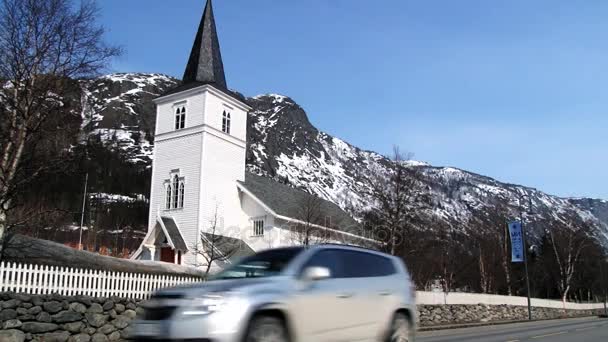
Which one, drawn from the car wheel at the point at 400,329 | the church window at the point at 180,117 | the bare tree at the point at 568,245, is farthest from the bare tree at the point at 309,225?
A: the bare tree at the point at 568,245

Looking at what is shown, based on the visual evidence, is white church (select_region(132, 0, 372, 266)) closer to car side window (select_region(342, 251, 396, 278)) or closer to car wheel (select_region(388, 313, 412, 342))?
car wheel (select_region(388, 313, 412, 342))

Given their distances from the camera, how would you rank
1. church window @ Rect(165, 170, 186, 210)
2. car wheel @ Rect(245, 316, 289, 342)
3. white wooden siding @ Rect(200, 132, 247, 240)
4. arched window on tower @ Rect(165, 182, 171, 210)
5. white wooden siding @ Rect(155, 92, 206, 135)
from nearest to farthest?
car wheel @ Rect(245, 316, 289, 342) → white wooden siding @ Rect(200, 132, 247, 240) → church window @ Rect(165, 170, 186, 210) → white wooden siding @ Rect(155, 92, 206, 135) → arched window on tower @ Rect(165, 182, 171, 210)

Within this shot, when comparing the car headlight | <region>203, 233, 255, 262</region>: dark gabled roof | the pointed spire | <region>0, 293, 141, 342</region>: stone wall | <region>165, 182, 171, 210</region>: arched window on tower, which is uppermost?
the pointed spire

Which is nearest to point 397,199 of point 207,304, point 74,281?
point 74,281

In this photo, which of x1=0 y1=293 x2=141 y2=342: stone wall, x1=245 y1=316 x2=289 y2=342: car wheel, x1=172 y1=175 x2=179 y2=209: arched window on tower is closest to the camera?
x1=245 y1=316 x2=289 y2=342: car wheel

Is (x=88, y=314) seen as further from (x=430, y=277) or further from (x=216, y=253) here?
(x=430, y=277)

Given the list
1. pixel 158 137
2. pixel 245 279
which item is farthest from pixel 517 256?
pixel 245 279

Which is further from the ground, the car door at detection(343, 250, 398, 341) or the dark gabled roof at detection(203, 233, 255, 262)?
the dark gabled roof at detection(203, 233, 255, 262)

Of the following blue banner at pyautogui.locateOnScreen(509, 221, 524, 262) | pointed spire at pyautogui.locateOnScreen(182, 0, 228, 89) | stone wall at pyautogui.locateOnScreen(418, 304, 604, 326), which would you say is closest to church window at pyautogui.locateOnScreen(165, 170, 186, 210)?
pointed spire at pyautogui.locateOnScreen(182, 0, 228, 89)

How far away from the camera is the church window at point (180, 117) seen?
139 ft

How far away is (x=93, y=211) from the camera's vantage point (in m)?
95.1

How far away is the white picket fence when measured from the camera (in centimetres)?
1578

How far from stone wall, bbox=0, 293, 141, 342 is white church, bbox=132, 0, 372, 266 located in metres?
20.5

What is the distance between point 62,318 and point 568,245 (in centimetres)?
6599
